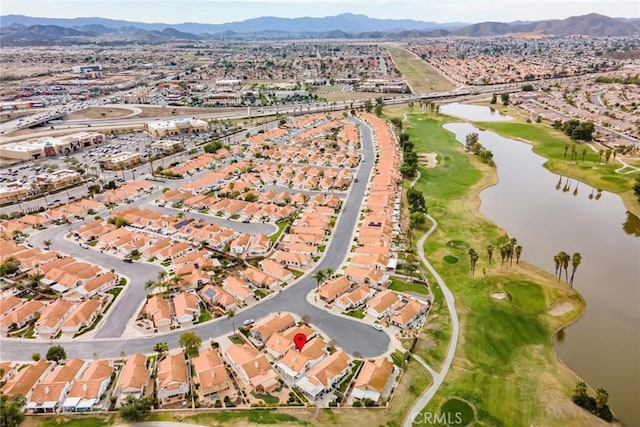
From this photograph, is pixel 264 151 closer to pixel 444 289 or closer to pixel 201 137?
pixel 201 137

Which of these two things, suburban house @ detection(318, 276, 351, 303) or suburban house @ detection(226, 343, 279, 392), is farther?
suburban house @ detection(318, 276, 351, 303)

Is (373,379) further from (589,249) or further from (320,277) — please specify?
(589,249)

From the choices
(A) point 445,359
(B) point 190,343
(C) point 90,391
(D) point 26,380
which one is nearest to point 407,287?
(A) point 445,359

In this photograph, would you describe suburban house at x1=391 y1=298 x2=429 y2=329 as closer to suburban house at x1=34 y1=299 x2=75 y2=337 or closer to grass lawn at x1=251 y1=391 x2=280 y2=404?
grass lawn at x1=251 y1=391 x2=280 y2=404

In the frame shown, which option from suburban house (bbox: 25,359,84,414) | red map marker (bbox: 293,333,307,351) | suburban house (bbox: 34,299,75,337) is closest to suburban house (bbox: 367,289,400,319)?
red map marker (bbox: 293,333,307,351)

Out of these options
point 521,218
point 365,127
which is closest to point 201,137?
point 365,127

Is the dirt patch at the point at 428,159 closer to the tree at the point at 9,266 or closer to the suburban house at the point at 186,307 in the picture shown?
the suburban house at the point at 186,307

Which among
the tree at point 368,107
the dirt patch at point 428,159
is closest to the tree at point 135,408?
the dirt patch at point 428,159
